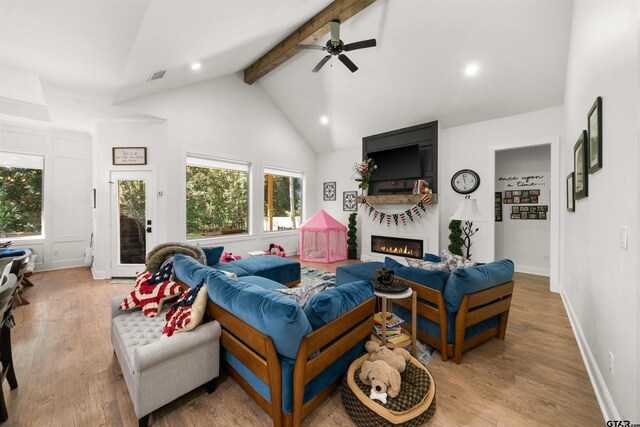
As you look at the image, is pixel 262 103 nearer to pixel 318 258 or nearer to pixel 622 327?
pixel 318 258

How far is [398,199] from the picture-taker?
214 inches

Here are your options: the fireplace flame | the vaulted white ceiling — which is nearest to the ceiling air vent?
the vaulted white ceiling

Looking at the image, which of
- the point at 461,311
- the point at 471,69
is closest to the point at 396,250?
the point at 471,69

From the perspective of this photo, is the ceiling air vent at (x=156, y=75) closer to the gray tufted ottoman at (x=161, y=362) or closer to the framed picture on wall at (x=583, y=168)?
the gray tufted ottoman at (x=161, y=362)

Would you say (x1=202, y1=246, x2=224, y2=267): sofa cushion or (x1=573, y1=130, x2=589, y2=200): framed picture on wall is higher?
(x1=573, y1=130, x2=589, y2=200): framed picture on wall

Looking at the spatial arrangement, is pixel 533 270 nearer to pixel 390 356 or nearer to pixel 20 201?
pixel 390 356

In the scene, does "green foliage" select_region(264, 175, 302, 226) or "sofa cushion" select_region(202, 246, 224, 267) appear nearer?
"sofa cushion" select_region(202, 246, 224, 267)

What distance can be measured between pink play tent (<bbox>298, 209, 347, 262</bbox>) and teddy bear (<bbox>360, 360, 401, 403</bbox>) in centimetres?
441

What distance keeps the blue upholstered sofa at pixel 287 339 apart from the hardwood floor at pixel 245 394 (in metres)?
0.22

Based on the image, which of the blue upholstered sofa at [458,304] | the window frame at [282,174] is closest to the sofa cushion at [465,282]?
the blue upholstered sofa at [458,304]

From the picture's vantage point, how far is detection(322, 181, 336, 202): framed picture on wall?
7.12 metres

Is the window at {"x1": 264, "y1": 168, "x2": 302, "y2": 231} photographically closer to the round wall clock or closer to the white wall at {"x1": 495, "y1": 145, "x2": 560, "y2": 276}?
the round wall clock

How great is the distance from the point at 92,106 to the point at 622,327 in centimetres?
637

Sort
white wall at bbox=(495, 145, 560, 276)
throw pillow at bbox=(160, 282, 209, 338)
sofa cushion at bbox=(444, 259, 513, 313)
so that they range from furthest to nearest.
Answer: white wall at bbox=(495, 145, 560, 276) < sofa cushion at bbox=(444, 259, 513, 313) < throw pillow at bbox=(160, 282, 209, 338)
